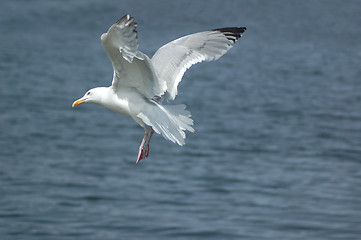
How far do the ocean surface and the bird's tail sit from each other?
715 centimetres

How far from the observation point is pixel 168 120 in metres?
6.37

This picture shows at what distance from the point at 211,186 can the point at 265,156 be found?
2.53m

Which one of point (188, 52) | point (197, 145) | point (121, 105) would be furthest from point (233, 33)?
point (197, 145)

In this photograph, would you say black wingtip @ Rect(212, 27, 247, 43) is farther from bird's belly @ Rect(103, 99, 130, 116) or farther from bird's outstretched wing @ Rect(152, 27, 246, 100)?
bird's belly @ Rect(103, 99, 130, 116)

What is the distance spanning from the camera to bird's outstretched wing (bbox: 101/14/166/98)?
5688 mm

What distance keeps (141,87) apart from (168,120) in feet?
1.40

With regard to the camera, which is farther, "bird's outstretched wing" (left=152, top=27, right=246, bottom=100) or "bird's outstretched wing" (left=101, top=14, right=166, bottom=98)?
"bird's outstretched wing" (left=152, top=27, right=246, bottom=100)

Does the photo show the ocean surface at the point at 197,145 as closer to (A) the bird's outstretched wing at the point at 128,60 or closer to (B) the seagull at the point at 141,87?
(B) the seagull at the point at 141,87

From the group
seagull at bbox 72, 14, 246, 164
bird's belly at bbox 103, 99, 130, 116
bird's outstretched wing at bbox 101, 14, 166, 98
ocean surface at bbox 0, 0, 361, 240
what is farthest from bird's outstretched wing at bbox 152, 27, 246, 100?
ocean surface at bbox 0, 0, 361, 240

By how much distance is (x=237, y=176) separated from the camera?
16.1m

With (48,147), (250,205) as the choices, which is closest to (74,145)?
(48,147)

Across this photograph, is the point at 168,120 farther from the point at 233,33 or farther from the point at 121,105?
the point at 233,33

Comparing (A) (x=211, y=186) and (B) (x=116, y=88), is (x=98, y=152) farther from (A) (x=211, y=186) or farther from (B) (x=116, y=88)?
(B) (x=116, y=88)

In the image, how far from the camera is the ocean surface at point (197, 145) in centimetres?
1405
